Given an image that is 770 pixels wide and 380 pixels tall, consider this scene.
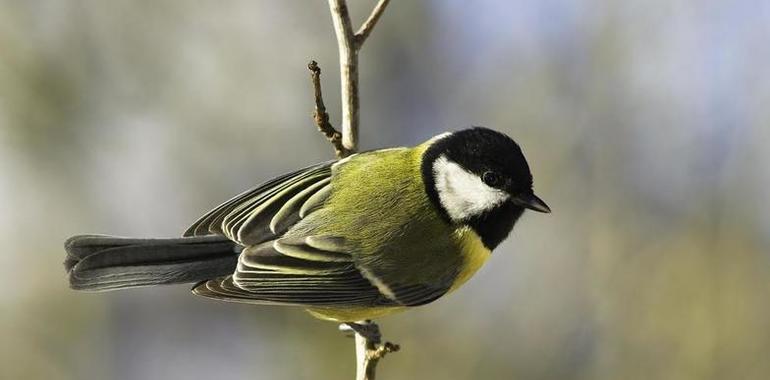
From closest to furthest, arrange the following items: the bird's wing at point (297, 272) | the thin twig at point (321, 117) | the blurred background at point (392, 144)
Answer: the thin twig at point (321, 117)
the bird's wing at point (297, 272)
the blurred background at point (392, 144)

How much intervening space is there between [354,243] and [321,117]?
13.1 inches


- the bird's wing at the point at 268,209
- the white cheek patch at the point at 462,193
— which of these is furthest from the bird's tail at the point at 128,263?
the white cheek patch at the point at 462,193

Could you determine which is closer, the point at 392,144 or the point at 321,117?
the point at 321,117

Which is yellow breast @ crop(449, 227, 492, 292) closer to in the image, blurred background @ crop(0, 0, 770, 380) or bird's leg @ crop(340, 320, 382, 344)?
bird's leg @ crop(340, 320, 382, 344)

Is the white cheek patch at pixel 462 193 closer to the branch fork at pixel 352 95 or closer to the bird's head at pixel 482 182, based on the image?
the bird's head at pixel 482 182

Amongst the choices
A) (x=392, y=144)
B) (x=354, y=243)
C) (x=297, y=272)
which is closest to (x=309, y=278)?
(x=297, y=272)

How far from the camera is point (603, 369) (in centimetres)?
450

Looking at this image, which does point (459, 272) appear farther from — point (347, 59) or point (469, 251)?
point (347, 59)

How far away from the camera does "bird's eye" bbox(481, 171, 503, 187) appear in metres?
1.96

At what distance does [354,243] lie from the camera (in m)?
1.97

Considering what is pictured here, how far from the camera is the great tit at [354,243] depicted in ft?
6.43

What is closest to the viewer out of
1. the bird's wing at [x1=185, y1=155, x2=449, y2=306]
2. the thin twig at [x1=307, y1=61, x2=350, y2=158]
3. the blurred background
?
the thin twig at [x1=307, y1=61, x2=350, y2=158]

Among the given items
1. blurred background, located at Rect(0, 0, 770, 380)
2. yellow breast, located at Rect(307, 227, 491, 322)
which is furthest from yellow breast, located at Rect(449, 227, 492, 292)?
blurred background, located at Rect(0, 0, 770, 380)

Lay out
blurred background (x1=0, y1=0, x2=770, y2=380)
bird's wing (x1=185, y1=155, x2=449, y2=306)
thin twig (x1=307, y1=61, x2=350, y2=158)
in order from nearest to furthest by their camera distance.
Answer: thin twig (x1=307, y1=61, x2=350, y2=158) < bird's wing (x1=185, y1=155, x2=449, y2=306) < blurred background (x1=0, y1=0, x2=770, y2=380)
